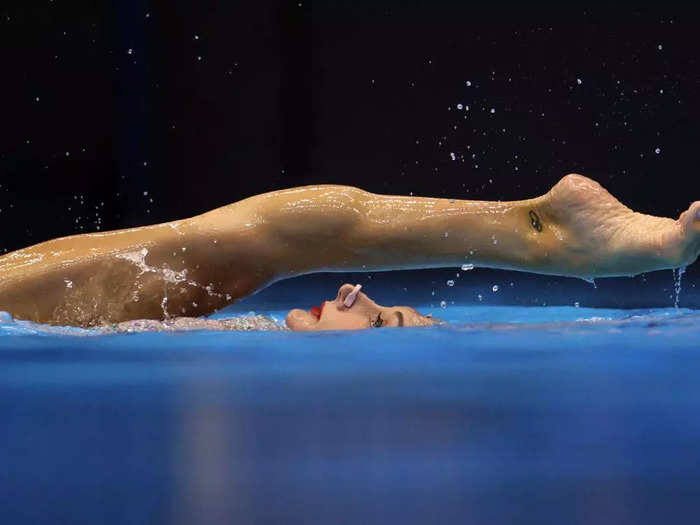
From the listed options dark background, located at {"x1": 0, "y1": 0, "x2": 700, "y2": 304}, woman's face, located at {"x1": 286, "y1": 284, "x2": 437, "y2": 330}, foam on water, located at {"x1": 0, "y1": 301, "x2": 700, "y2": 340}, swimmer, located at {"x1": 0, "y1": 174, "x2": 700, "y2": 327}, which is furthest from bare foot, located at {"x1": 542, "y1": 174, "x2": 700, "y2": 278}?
dark background, located at {"x1": 0, "y1": 0, "x2": 700, "y2": 304}

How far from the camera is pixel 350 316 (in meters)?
2.47

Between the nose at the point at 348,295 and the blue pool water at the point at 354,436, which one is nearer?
the blue pool water at the point at 354,436

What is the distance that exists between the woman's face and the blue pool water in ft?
3.08

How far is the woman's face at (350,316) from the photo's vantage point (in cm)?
247

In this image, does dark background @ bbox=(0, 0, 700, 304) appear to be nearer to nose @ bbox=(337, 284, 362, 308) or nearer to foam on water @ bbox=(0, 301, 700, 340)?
foam on water @ bbox=(0, 301, 700, 340)

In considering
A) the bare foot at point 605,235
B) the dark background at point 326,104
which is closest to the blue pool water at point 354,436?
the bare foot at point 605,235

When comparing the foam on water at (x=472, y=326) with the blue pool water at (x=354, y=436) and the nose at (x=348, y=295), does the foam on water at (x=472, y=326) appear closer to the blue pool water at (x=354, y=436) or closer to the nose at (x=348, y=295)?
the nose at (x=348, y=295)

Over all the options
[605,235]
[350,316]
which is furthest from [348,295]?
[605,235]

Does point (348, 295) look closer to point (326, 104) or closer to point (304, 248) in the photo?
point (304, 248)

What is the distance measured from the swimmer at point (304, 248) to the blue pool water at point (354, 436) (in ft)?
3.72

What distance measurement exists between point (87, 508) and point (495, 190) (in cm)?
436

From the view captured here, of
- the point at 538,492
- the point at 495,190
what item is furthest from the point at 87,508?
the point at 495,190

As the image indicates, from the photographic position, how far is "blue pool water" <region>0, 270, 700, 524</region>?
0.74 m

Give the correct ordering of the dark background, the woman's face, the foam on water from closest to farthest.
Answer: the foam on water
the woman's face
the dark background
